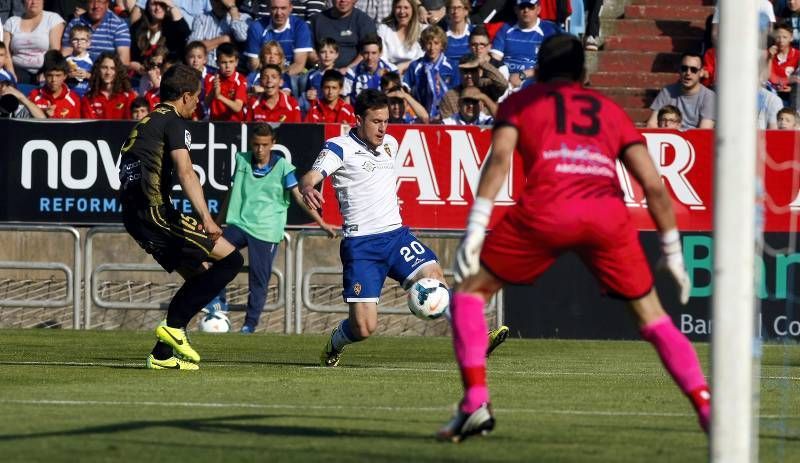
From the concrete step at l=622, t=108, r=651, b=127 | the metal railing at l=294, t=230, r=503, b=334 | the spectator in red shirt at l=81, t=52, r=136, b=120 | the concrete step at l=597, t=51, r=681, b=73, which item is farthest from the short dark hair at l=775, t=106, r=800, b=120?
the spectator in red shirt at l=81, t=52, r=136, b=120

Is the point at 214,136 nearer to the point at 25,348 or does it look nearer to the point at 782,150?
the point at 25,348

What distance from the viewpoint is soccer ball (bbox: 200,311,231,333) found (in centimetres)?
1894

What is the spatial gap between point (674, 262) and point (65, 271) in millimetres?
12506

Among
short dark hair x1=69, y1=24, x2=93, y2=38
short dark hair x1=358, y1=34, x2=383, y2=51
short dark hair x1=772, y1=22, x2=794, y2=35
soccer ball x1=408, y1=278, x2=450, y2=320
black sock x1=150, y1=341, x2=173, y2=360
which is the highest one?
short dark hair x1=772, y1=22, x2=794, y2=35

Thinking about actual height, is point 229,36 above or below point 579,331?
above

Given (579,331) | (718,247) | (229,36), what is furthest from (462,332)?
(229,36)

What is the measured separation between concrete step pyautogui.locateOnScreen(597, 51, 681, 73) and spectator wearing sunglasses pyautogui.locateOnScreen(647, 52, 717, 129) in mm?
2155

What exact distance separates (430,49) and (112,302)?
205 inches

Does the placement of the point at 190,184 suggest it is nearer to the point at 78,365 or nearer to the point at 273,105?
the point at 78,365

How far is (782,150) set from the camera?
18.5 meters

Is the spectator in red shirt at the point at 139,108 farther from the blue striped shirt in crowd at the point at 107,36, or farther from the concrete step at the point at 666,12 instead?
the concrete step at the point at 666,12

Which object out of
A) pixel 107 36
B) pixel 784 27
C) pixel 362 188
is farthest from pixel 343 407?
pixel 107 36

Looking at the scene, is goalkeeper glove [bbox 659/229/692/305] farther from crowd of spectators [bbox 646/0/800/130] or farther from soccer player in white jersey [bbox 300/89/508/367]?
crowd of spectators [bbox 646/0/800/130]

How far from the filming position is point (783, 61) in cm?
2030
